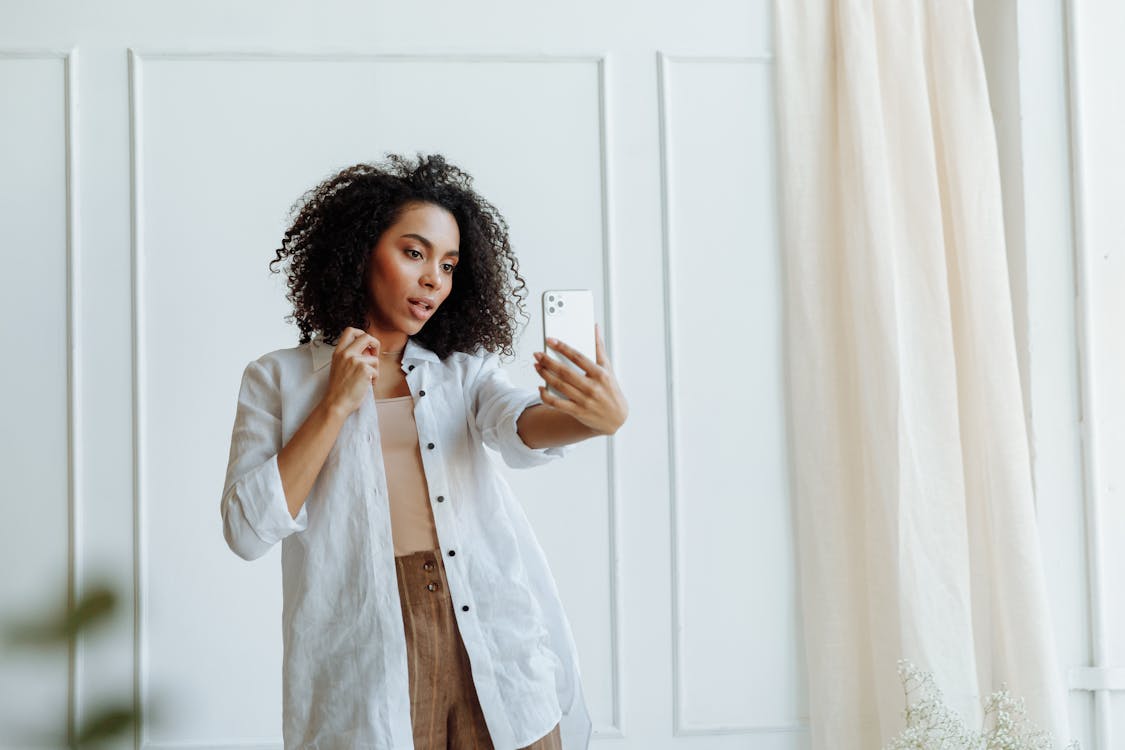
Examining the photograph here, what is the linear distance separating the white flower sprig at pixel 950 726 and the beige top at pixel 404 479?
0.71 m

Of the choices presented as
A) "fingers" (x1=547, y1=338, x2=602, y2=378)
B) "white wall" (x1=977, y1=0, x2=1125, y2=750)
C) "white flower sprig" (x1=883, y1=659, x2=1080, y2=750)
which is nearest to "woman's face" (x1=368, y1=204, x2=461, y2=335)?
"fingers" (x1=547, y1=338, x2=602, y2=378)

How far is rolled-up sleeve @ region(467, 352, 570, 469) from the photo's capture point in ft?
3.99

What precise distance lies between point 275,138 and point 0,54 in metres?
0.50

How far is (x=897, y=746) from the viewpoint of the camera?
1.46m

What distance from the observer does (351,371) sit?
116 centimetres

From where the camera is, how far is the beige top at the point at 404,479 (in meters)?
1.20

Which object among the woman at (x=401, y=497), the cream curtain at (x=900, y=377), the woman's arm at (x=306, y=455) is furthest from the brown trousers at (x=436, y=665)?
the cream curtain at (x=900, y=377)

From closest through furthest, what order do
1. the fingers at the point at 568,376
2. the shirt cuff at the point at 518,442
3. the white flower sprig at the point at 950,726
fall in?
the fingers at the point at 568,376 < the shirt cuff at the point at 518,442 < the white flower sprig at the point at 950,726

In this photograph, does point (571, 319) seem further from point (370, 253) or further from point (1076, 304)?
point (1076, 304)

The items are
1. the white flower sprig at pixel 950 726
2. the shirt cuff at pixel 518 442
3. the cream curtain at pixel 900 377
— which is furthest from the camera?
the cream curtain at pixel 900 377

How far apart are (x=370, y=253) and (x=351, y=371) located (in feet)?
0.61

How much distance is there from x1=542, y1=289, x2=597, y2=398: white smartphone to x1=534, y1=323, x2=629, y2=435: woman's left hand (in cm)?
8

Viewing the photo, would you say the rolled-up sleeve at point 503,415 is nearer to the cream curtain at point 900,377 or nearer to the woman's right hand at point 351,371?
the woman's right hand at point 351,371

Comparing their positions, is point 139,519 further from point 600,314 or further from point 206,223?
point 600,314
